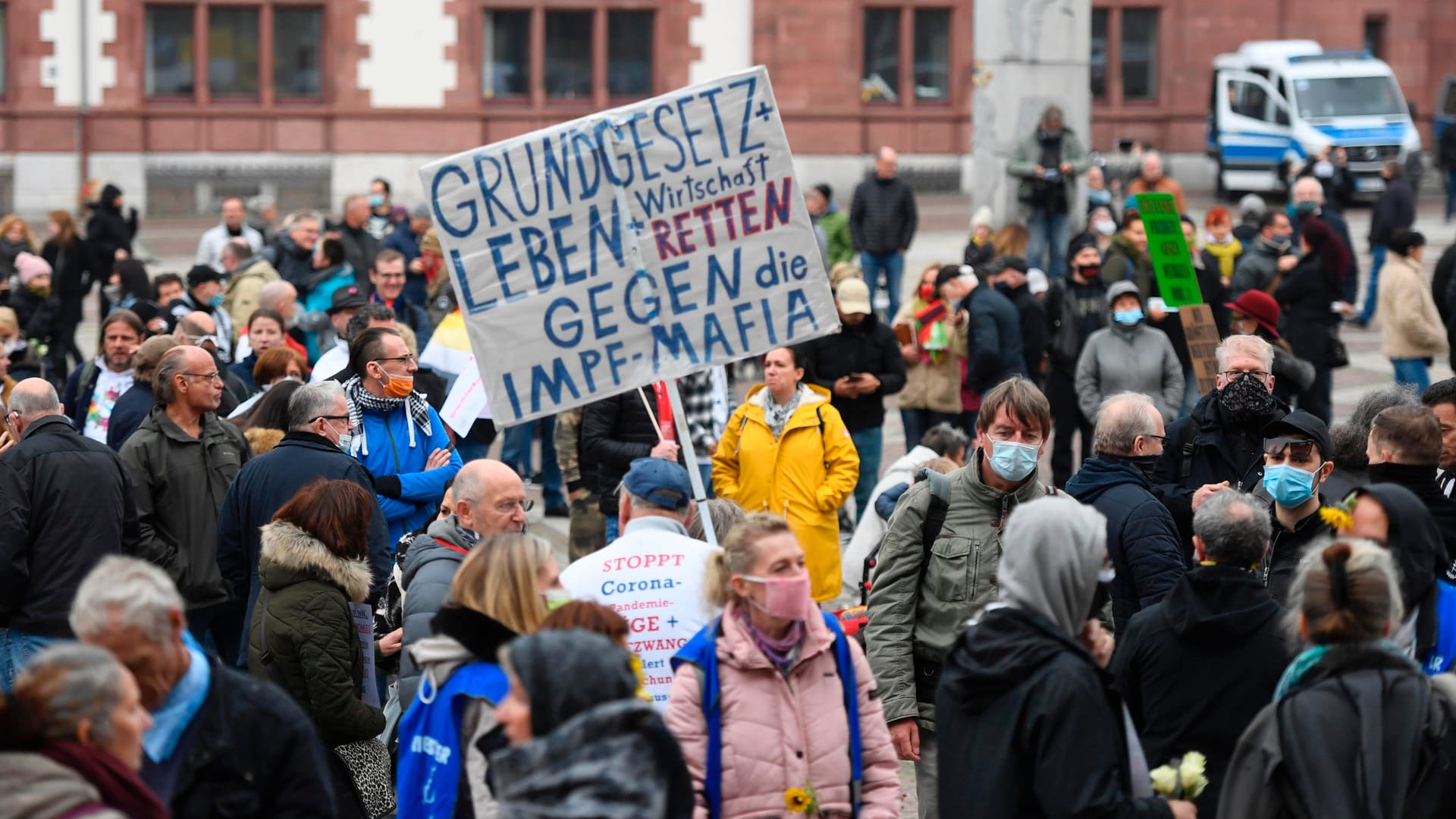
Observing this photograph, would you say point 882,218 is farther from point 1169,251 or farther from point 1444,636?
point 1444,636

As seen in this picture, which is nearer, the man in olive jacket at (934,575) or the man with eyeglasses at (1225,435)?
the man in olive jacket at (934,575)

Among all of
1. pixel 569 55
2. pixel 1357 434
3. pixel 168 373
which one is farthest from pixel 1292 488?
pixel 569 55

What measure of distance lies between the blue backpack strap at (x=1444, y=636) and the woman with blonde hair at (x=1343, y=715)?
854 millimetres

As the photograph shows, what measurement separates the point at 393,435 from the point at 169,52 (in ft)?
87.2

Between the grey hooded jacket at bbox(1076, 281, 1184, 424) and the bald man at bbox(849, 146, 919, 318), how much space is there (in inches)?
295

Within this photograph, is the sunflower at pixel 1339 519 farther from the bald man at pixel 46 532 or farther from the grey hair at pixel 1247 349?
the bald man at pixel 46 532

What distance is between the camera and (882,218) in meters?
18.8

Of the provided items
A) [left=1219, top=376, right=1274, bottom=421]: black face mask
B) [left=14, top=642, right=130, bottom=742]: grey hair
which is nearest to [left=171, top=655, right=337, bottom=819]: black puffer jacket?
[left=14, top=642, right=130, bottom=742]: grey hair

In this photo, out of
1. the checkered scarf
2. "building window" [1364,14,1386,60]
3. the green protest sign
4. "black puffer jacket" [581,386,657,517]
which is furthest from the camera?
"building window" [1364,14,1386,60]

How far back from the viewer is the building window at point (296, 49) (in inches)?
1287

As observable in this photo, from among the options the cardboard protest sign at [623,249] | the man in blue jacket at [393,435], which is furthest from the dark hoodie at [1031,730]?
the man in blue jacket at [393,435]

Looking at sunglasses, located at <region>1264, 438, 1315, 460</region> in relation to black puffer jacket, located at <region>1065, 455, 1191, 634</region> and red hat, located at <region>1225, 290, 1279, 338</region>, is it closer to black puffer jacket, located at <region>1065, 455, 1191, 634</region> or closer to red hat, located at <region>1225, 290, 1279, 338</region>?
black puffer jacket, located at <region>1065, 455, 1191, 634</region>

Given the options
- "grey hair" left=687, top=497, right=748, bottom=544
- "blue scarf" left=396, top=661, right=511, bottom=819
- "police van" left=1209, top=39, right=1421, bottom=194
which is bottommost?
"blue scarf" left=396, top=661, right=511, bottom=819

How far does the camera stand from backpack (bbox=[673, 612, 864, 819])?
4637 mm
